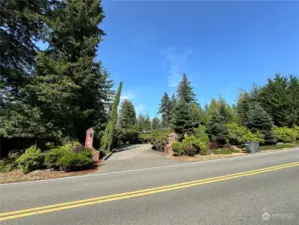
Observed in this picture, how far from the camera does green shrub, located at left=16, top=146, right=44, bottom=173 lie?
889 centimetres

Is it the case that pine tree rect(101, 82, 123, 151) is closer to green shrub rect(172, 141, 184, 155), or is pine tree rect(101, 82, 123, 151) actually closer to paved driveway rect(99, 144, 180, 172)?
paved driveway rect(99, 144, 180, 172)

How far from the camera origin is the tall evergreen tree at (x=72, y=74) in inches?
487

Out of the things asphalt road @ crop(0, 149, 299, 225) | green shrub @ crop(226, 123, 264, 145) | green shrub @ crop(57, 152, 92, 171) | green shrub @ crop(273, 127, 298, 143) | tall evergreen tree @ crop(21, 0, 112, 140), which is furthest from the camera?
green shrub @ crop(273, 127, 298, 143)

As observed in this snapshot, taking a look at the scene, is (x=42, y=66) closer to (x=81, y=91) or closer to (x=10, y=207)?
(x=81, y=91)

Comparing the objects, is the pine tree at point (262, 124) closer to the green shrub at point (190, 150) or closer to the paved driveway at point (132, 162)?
the green shrub at point (190, 150)

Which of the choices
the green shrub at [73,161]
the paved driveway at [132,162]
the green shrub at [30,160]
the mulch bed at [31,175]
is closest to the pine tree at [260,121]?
the paved driveway at [132,162]

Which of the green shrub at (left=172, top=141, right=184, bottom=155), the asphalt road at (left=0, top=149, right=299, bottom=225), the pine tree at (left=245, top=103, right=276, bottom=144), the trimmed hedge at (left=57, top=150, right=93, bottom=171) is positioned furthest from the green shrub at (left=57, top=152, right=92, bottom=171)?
the pine tree at (left=245, top=103, right=276, bottom=144)

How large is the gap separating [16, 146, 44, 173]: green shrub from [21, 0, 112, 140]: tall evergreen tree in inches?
134

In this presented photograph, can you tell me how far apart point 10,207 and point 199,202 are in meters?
4.45

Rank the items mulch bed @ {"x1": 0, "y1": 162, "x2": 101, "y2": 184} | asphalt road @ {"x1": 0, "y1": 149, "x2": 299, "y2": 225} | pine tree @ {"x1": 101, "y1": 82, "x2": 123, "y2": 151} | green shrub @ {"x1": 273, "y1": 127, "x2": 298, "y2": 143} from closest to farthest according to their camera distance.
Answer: asphalt road @ {"x1": 0, "y1": 149, "x2": 299, "y2": 225} → mulch bed @ {"x1": 0, "y1": 162, "x2": 101, "y2": 184} → pine tree @ {"x1": 101, "y1": 82, "x2": 123, "y2": 151} → green shrub @ {"x1": 273, "y1": 127, "x2": 298, "y2": 143}

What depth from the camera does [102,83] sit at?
1714 centimetres

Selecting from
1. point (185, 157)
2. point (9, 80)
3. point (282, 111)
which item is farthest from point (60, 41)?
point (282, 111)

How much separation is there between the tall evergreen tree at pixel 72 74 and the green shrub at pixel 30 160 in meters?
3.40

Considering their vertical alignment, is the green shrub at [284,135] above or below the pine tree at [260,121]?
below
